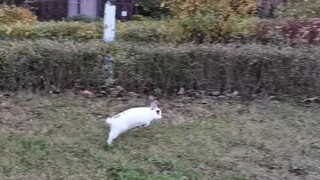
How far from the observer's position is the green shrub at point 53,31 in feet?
26.4

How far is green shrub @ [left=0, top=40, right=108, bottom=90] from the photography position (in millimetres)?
6590

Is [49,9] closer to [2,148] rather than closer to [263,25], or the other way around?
[263,25]

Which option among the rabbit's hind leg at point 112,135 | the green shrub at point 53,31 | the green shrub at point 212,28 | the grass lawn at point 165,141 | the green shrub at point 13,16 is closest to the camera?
the grass lawn at point 165,141

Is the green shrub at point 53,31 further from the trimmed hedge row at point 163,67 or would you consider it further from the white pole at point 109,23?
the trimmed hedge row at point 163,67

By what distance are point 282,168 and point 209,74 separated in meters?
1.81

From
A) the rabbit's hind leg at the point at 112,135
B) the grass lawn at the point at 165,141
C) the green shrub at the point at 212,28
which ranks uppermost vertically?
the green shrub at the point at 212,28

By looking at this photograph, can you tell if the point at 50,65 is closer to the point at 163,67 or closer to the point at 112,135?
the point at 163,67

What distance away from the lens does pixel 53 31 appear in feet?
26.8

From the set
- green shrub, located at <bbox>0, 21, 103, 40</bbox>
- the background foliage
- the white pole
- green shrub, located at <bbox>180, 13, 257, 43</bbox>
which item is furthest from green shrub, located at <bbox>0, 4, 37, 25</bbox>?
the background foliage

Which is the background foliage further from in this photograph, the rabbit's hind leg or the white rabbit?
the rabbit's hind leg

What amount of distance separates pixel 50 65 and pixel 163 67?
1.19m

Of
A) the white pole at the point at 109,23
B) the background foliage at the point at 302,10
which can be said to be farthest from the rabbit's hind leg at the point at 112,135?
the background foliage at the point at 302,10

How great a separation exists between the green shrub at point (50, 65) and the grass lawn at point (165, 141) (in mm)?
189

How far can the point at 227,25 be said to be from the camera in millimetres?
7754
